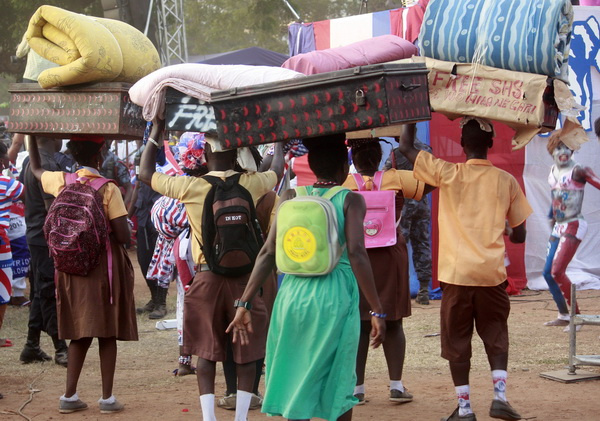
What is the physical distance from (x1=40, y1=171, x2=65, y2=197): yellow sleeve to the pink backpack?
6.98 ft

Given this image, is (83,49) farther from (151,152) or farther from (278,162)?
(278,162)

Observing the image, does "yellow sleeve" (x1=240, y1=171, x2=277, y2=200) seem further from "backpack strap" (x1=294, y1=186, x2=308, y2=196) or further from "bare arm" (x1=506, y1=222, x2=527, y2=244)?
"bare arm" (x1=506, y1=222, x2=527, y2=244)

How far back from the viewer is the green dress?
425cm

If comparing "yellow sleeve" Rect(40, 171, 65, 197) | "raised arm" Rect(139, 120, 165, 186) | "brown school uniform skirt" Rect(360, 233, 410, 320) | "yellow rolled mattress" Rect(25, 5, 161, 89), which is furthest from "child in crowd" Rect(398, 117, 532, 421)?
"yellow sleeve" Rect(40, 171, 65, 197)

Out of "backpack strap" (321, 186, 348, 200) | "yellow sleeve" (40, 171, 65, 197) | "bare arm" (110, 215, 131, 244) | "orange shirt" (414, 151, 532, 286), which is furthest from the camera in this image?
"yellow sleeve" (40, 171, 65, 197)

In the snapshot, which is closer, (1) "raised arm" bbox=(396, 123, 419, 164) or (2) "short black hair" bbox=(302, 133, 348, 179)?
(2) "short black hair" bbox=(302, 133, 348, 179)

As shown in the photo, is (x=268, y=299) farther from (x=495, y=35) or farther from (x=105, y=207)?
(x=495, y=35)

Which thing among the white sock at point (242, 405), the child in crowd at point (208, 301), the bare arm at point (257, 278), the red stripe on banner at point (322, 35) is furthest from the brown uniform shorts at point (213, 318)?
the red stripe on banner at point (322, 35)

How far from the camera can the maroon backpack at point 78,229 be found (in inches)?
229

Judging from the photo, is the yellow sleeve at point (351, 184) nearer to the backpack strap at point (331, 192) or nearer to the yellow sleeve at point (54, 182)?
the backpack strap at point (331, 192)

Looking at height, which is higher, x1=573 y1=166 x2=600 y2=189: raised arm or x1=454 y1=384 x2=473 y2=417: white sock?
x1=573 y1=166 x2=600 y2=189: raised arm

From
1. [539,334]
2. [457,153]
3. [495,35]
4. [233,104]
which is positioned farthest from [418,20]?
[233,104]

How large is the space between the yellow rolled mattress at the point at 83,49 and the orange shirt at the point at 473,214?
6.82ft

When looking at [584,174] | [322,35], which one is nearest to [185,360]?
[584,174]
